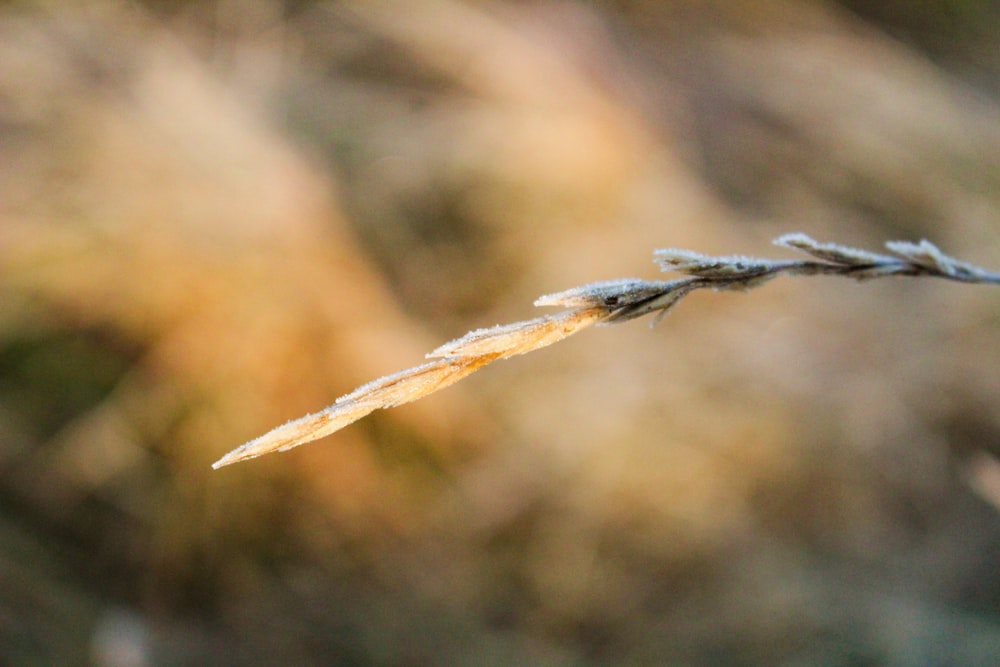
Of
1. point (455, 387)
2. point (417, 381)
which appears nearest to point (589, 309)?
point (417, 381)

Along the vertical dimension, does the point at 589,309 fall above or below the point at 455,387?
below

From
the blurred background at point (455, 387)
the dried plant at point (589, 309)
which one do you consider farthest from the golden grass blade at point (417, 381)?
the blurred background at point (455, 387)

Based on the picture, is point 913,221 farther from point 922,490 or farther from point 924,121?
point 922,490

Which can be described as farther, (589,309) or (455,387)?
(455,387)

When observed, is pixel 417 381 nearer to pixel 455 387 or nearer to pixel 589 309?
pixel 589 309

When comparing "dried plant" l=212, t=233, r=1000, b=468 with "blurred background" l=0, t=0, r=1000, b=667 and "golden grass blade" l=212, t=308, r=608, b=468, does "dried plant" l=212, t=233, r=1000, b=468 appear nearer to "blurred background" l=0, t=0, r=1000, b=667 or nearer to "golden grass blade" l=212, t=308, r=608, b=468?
"golden grass blade" l=212, t=308, r=608, b=468

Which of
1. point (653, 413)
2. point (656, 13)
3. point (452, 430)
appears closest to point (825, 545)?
point (653, 413)

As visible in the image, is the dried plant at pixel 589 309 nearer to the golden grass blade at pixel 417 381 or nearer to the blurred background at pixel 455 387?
the golden grass blade at pixel 417 381
